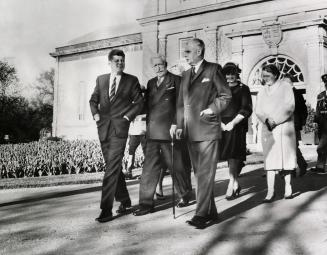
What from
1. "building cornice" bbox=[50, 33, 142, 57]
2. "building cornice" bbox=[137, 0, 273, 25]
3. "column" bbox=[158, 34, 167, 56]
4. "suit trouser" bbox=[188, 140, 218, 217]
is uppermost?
"building cornice" bbox=[137, 0, 273, 25]

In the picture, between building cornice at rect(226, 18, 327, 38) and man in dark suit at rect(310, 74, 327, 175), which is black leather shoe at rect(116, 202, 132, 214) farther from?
building cornice at rect(226, 18, 327, 38)

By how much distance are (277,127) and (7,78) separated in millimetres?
46901

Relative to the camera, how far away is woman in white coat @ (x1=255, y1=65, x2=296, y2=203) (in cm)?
559

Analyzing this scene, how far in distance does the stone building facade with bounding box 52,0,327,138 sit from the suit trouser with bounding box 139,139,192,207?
10.1 metres

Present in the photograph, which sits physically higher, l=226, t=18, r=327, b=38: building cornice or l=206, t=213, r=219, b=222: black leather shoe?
l=226, t=18, r=327, b=38: building cornice

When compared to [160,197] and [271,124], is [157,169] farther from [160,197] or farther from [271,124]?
[271,124]

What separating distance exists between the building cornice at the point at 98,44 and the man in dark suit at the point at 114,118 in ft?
76.3

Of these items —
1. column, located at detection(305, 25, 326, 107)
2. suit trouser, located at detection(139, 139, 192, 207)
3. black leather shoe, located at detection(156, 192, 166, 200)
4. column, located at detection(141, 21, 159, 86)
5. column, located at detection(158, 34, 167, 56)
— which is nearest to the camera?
suit trouser, located at detection(139, 139, 192, 207)

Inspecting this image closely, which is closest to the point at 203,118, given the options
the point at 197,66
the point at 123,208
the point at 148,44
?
the point at 197,66

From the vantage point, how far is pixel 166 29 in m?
26.3

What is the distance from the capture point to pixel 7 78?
1882 inches

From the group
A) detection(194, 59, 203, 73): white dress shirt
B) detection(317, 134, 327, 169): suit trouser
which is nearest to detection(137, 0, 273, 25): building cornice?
detection(317, 134, 327, 169): suit trouser

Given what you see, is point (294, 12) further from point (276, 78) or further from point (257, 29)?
point (276, 78)

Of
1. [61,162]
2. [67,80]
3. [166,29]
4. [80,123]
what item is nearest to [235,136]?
[61,162]
